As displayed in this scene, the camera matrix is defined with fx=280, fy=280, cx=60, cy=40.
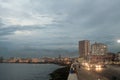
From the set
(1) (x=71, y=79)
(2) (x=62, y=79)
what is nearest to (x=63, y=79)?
(2) (x=62, y=79)

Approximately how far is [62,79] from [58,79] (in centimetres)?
110

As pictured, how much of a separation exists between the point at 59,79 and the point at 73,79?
4258 centimetres

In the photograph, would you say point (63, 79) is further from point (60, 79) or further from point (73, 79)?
point (73, 79)

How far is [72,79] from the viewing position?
32.8 m

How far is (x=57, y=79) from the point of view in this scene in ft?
246

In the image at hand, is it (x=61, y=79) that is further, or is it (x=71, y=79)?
(x=61, y=79)

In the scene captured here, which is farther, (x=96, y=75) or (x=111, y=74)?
(x=111, y=74)

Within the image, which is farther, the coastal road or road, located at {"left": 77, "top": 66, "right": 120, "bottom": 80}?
road, located at {"left": 77, "top": 66, "right": 120, "bottom": 80}

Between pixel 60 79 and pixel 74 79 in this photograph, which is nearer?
pixel 74 79

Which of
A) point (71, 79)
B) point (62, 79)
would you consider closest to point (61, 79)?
point (62, 79)

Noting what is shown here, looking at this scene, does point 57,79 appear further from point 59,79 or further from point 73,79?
point 73,79

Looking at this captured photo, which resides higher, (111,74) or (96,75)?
(96,75)

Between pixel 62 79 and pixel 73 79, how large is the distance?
4230 cm

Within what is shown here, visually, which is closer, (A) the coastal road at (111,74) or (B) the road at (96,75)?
(A) the coastal road at (111,74)
